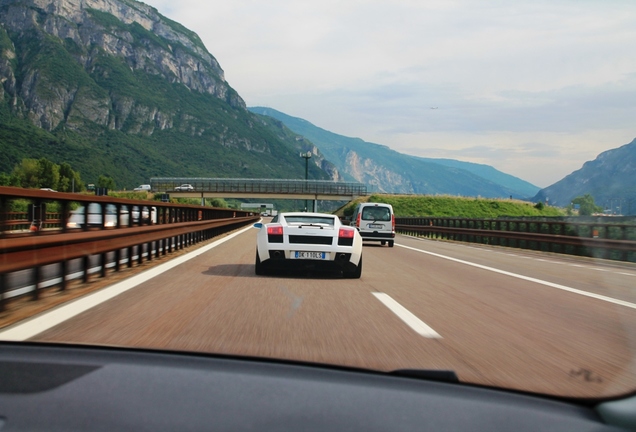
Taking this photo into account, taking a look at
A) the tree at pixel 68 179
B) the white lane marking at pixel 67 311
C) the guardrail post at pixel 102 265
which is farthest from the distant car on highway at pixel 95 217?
the tree at pixel 68 179

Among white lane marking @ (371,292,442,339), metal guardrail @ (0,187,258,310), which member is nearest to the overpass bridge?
metal guardrail @ (0,187,258,310)

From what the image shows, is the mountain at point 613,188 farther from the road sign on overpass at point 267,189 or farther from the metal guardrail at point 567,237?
the road sign on overpass at point 267,189

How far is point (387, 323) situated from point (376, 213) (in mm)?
19205

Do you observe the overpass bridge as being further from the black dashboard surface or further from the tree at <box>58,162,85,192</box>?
the black dashboard surface

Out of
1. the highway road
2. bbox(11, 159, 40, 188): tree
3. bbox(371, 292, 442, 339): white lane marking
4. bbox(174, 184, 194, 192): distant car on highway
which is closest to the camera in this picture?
the highway road

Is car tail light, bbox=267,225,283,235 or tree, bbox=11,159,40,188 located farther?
tree, bbox=11,159,40,188

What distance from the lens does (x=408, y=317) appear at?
7.36 metres

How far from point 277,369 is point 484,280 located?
383 inches

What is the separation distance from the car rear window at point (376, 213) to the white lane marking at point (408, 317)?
53.7ft

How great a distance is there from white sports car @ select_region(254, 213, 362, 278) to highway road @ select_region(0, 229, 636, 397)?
36 cm

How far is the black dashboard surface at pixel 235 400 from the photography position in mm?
2529

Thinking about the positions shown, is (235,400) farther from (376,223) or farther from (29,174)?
(29,174)

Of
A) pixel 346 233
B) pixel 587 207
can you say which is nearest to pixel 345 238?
pixel 346 233

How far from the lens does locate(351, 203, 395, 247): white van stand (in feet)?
83.7
